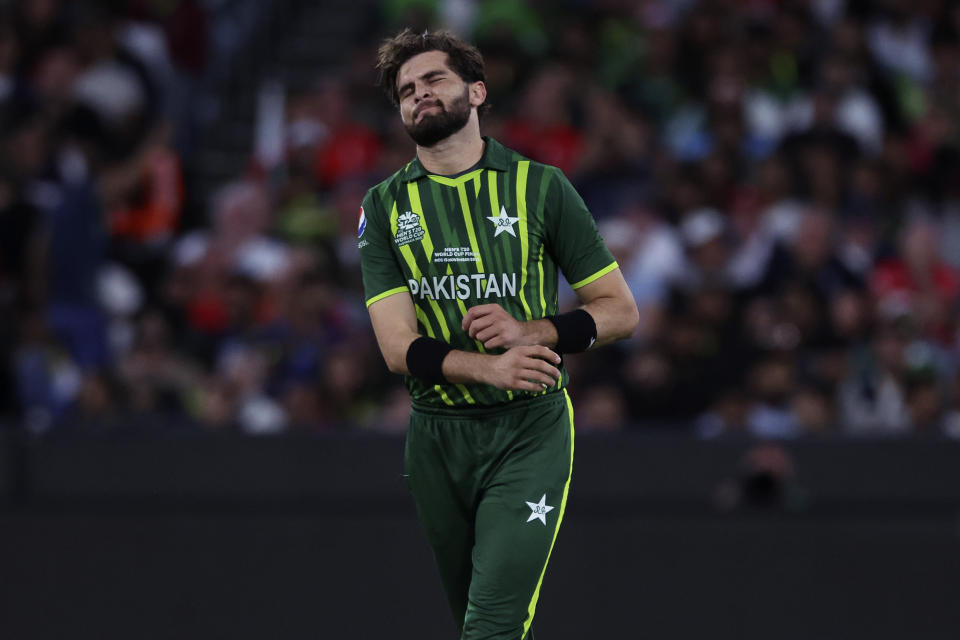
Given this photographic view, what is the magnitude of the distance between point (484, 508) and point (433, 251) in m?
0.92

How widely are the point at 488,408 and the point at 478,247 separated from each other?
572 millimetres

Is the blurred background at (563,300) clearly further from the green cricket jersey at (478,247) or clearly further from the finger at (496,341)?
the finger at (496,341)

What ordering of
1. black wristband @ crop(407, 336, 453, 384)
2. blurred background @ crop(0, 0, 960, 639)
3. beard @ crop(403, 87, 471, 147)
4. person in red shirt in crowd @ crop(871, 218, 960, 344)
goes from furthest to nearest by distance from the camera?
person in red shirt in crowd @ crop(871, 218, 960, 344) < blurred background @ crop(0, 0, 960, 639) < beard @ crop(403, 87, 471, 147) < black wristband @ crop(407, 336, 453, 384)

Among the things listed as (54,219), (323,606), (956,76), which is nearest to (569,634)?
(323,606)

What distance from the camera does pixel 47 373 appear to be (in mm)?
10094

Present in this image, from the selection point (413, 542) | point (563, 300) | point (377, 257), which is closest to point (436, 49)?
point (377, 257)

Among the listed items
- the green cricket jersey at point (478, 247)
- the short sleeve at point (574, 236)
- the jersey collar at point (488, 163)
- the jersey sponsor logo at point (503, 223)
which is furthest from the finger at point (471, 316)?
the jersey collar at point (488, 163)

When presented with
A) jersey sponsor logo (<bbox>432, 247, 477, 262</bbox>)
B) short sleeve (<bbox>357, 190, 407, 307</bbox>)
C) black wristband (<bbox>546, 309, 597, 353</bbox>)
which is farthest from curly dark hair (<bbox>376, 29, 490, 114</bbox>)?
black wristband (<bbox>546, 309, 597, 353</bbox>)

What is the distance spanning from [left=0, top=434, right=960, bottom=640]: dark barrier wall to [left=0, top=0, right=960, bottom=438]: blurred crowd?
0.29 meters

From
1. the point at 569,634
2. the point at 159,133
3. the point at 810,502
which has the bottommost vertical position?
the point at 569,634

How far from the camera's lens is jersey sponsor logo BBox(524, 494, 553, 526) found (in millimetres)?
5059

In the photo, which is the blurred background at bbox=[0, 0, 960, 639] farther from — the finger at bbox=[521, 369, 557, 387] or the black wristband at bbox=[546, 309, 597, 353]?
the finger at bbox=[521, 369, 557, 387]

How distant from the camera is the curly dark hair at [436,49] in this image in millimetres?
5125

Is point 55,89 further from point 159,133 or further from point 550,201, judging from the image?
point 550,201
